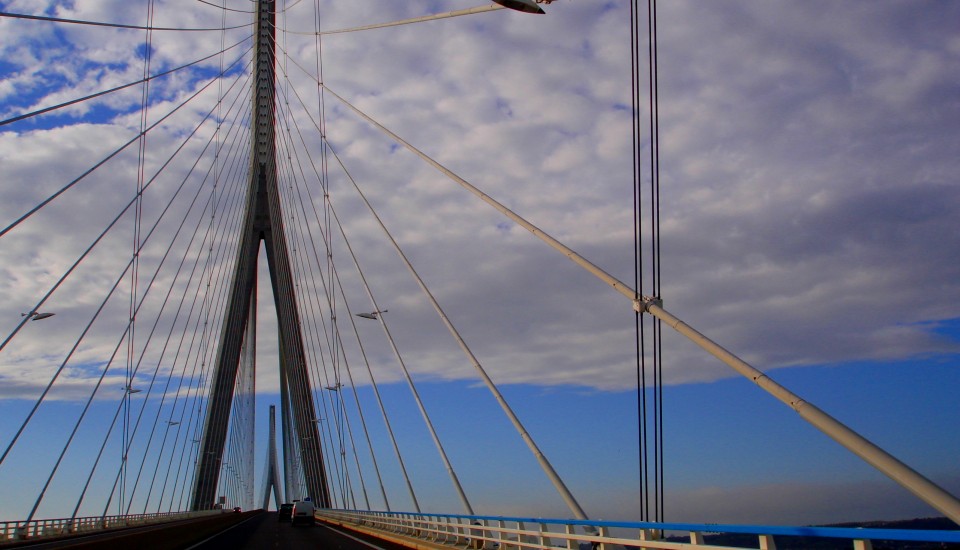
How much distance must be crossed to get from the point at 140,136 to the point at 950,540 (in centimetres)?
2734

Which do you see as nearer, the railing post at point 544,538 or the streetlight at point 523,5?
the streetlight at point 523,5

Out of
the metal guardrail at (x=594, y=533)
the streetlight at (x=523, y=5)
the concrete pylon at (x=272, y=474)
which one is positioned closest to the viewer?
the metal guardrail at (x=594, y=533)

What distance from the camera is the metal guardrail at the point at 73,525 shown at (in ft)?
116

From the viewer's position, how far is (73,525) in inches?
1748

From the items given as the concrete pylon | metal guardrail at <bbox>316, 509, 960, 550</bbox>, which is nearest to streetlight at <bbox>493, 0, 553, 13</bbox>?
metal guardrail at <bbox>316, 509, 960, 550</bbox>

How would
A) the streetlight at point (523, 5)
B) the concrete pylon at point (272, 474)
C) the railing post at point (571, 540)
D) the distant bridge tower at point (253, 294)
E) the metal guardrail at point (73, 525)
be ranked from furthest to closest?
the concrete pylon at point (272, 474) → the distant bridge tower at point (253, 294) → the metal guardrail at point (73, 525) → the railing post at point (571, 540) → the streetlight at point (523, 5)

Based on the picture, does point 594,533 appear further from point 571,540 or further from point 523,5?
point 523,5

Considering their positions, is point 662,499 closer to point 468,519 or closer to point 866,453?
point 866,453

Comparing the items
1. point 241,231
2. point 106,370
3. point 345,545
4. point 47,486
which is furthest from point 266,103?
point 345,545

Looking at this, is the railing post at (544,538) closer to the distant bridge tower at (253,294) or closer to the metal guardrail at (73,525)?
the metal guardrail at (73,525)

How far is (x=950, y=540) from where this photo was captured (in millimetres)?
5992

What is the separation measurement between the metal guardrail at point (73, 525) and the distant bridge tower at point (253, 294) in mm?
4260

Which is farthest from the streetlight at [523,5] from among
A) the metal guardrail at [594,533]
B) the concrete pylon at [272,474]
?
the concrete pylon at [272,474]

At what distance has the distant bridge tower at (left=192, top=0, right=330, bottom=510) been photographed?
4750 cm
